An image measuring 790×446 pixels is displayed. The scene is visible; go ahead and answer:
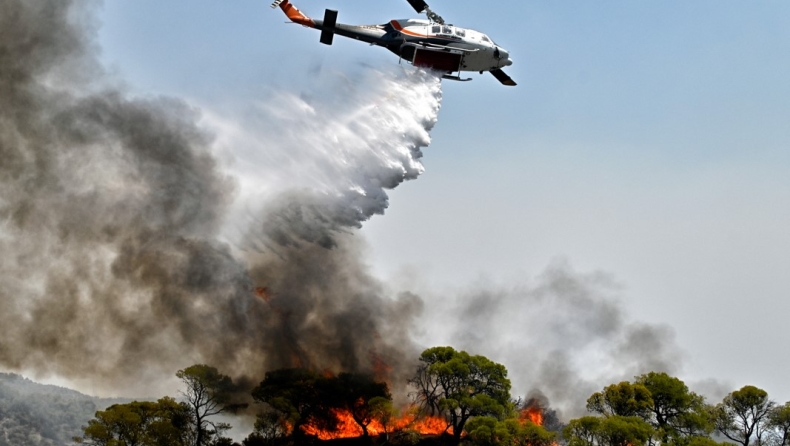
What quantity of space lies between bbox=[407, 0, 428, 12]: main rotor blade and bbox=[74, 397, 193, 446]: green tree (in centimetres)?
3944

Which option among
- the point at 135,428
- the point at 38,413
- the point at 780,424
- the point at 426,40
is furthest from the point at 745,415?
the point at 38,413

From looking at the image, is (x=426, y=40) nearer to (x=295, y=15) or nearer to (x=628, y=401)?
(x=295, y=15)

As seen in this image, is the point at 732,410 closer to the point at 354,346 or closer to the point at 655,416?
the point at 655,416

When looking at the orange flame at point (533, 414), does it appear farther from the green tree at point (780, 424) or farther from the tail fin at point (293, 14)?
the tail fin at point (293, 14)

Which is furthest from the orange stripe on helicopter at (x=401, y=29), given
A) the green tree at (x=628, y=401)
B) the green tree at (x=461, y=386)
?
the green tree at (x=628, y=401)

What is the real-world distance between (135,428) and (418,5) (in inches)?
1629

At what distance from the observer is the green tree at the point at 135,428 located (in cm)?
5225

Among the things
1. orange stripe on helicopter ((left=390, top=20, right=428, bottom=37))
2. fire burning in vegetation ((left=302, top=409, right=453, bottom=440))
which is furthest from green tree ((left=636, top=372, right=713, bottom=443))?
orange stripe on helicopter ((left=390, top=20, right=428, bottom=37))

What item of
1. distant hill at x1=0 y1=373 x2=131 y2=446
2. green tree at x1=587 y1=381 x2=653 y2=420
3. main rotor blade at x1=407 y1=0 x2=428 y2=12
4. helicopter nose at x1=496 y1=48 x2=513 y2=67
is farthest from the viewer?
distant hill at x1=0 y1=373 x2=131 y2=446

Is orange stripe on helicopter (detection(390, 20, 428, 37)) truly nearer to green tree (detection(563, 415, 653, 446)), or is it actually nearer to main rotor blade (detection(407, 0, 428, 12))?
main rotor blade (detection(407, 0, 428, 12))

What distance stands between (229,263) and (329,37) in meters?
24.2

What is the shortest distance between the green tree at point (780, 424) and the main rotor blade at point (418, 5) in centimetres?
4476

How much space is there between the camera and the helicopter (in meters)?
50.6

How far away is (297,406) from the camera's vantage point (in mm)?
56625
